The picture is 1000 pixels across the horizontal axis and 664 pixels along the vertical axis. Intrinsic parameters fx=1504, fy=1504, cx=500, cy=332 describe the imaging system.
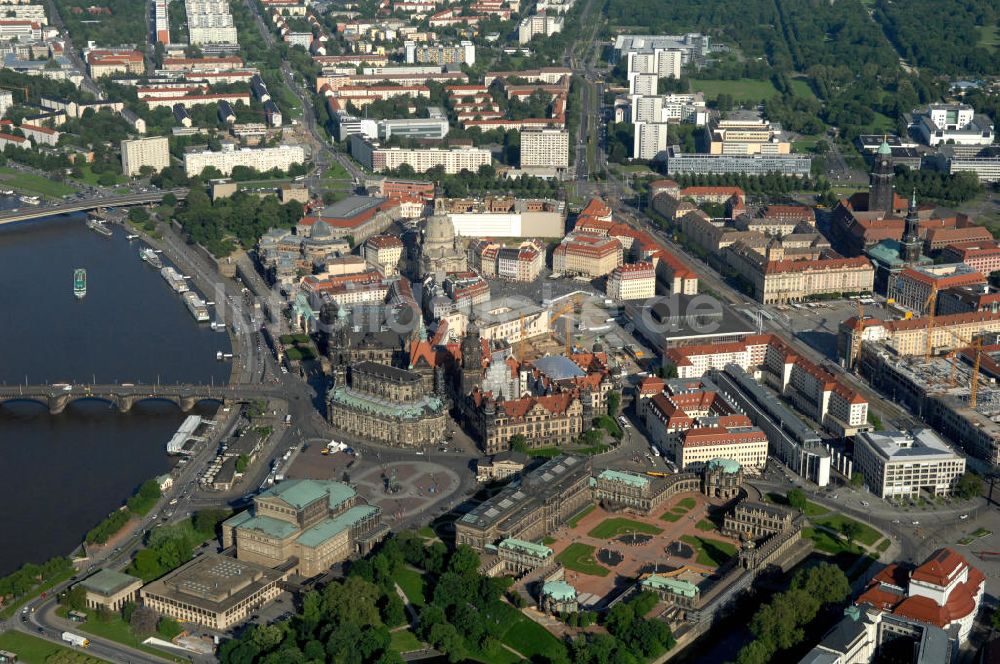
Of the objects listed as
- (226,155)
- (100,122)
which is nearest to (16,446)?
(226,155)

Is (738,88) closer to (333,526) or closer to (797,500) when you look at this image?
(797,500)

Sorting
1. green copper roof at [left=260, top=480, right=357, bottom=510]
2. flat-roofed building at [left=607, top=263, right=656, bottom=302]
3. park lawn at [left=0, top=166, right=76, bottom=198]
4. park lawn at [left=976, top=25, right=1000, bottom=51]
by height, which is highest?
park lawn at [left=976, top=25, right=1000, bottom=51]

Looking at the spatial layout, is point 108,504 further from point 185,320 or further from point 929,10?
point 929,10

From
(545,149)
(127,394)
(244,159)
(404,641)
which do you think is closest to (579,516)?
(404,641)

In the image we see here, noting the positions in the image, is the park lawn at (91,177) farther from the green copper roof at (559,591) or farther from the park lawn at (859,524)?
the green copper roof at (559,591)

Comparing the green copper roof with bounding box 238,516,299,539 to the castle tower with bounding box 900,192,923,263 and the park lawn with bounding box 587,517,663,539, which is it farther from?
the castle tower with bounding box 900,192,923,263

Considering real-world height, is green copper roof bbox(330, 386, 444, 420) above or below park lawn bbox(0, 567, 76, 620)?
above

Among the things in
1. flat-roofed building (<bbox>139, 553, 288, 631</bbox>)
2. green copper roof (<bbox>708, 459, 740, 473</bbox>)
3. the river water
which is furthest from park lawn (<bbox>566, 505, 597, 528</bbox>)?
the river water
